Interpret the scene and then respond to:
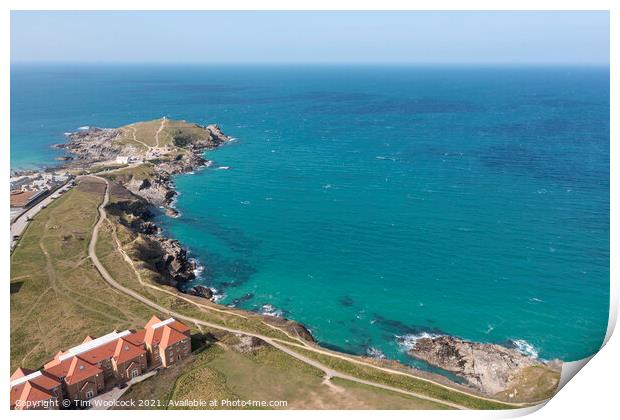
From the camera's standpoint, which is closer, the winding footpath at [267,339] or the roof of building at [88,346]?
the roof of building at [88,346]

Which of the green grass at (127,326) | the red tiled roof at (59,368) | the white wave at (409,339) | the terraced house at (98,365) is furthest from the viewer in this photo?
the white wave at (409,339)

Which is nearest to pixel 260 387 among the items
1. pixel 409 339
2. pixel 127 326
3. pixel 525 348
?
pixel 127 326

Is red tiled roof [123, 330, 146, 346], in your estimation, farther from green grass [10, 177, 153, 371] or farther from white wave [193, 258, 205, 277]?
white wave [193, 258, 205, 277]

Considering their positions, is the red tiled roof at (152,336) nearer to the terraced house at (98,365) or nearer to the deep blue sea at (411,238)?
the terraced house at (98,365)

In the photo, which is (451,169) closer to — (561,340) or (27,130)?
(561,340)

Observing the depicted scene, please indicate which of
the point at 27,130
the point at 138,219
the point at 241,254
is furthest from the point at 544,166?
the point at 27,130

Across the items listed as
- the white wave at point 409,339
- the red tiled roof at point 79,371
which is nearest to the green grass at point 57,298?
the red tiled roof at point 79,371

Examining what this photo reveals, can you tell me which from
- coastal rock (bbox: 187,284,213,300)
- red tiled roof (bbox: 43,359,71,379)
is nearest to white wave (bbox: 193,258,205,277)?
coastal rock (bbox: 187,284,213,300)
